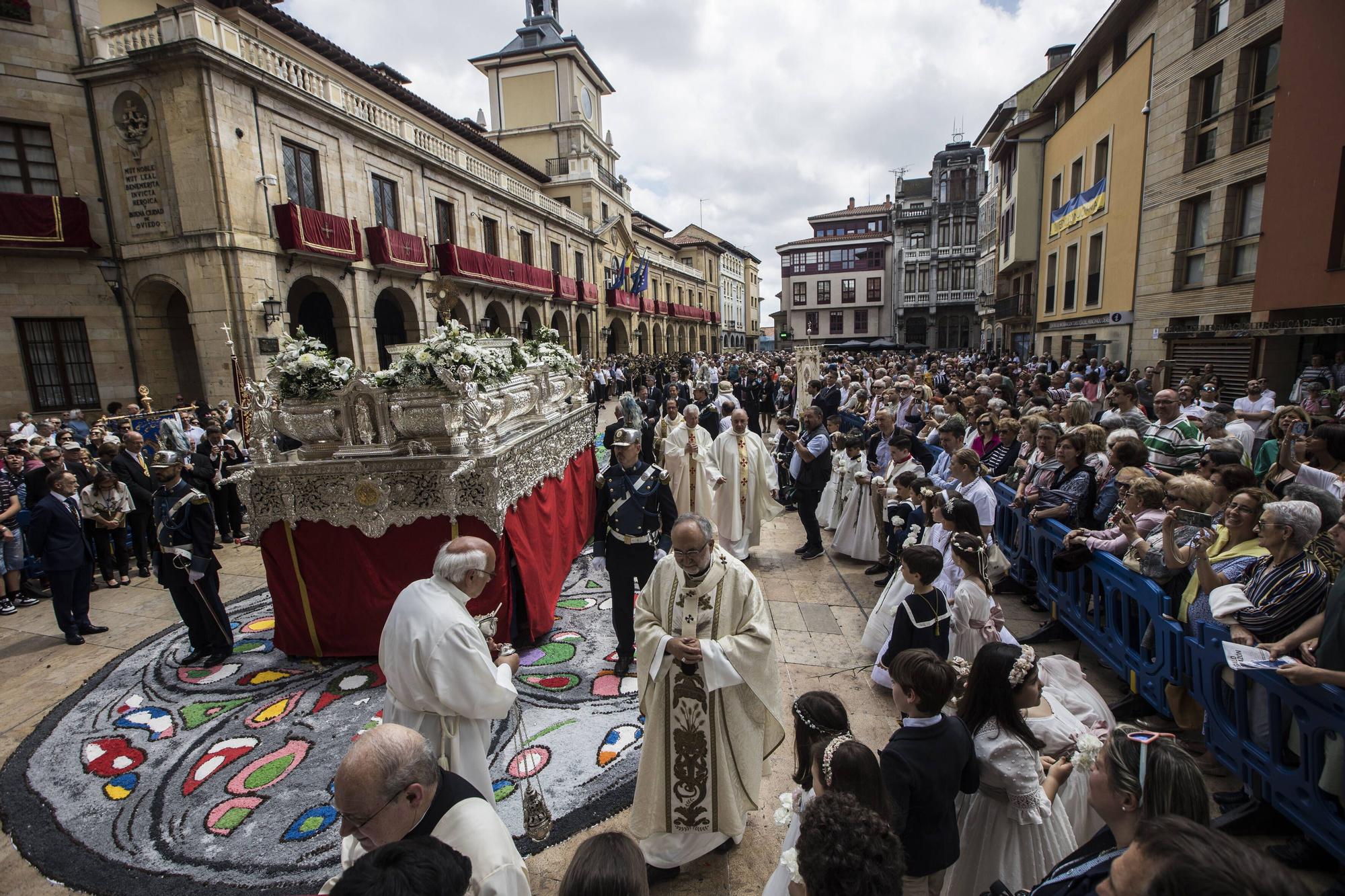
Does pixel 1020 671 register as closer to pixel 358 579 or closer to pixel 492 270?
pixel 358 579

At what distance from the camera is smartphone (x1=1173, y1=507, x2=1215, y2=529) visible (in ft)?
12.8

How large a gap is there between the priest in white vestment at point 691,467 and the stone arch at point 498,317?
1926 cm

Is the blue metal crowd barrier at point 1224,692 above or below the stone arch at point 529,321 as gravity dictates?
below

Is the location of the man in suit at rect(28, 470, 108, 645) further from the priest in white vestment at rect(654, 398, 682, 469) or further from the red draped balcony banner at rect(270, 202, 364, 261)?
the red draped balcony banner at rect(270, 202, 364, 261)

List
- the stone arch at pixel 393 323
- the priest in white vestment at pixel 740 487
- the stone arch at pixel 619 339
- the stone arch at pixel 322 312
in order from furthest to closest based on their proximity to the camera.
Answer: the stone arch at pixel 619 339
the stone arch at pixel 393 323
the stone arch at pixel 322 312
the priest in white vestment at pixel 740 487

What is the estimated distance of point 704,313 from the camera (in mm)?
59531

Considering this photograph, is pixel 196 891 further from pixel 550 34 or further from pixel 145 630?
pixel 550 34

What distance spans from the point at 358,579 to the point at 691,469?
3866 mm

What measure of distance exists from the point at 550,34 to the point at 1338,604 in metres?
50.5

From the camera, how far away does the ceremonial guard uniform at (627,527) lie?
500cm

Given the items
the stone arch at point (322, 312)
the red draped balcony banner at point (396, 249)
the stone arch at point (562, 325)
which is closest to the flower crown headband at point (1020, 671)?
the stone arch at point (322, 312)

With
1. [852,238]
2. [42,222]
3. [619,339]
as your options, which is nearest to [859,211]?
[852,238]

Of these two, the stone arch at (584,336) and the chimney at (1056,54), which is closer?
the chimney at (1056,54)

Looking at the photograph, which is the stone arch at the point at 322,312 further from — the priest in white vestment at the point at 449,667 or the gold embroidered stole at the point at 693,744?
the gold embroidered stole at the point at 693,744
